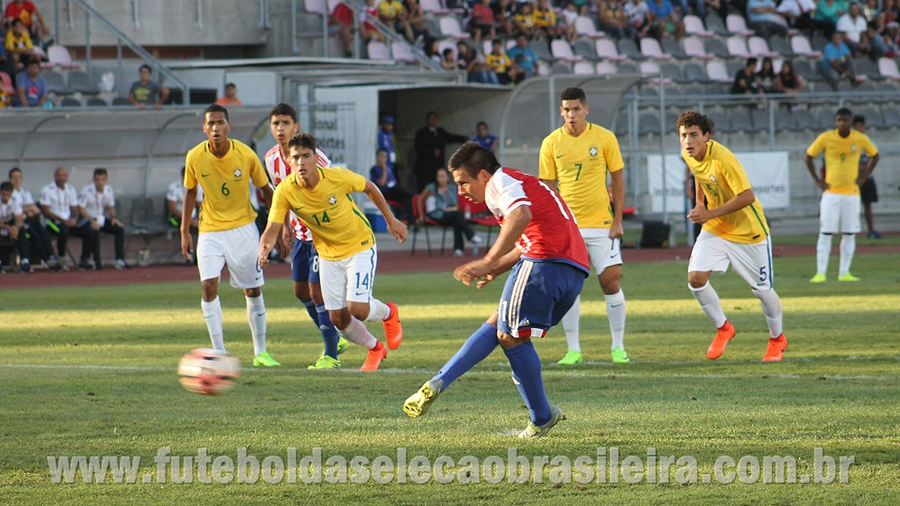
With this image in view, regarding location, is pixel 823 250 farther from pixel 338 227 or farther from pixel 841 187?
pixel 338 227

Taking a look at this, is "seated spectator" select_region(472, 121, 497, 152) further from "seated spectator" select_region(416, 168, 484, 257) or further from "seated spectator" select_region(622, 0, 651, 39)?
"seated spectator" select_region(622, 0, 651, 39)

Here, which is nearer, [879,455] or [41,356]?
[879,455]

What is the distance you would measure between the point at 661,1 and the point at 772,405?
86.6 feet

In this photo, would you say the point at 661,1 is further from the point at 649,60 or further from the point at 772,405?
the point at 772,405

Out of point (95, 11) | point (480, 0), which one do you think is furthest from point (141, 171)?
point (480, 0)

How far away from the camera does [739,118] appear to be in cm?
Answer: 2822

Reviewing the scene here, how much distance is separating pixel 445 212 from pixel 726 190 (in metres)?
12.0

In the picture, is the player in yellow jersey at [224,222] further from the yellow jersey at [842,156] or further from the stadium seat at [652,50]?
the stadium seat at [652,50]

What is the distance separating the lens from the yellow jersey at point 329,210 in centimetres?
883

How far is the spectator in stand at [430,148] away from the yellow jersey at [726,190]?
630 inches

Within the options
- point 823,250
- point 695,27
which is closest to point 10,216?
point 823,250

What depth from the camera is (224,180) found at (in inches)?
383

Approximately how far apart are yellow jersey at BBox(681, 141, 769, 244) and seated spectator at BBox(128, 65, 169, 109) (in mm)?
15882

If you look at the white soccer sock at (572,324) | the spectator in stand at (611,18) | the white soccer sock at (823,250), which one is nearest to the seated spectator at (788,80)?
the spectator in stand at (611,18)
